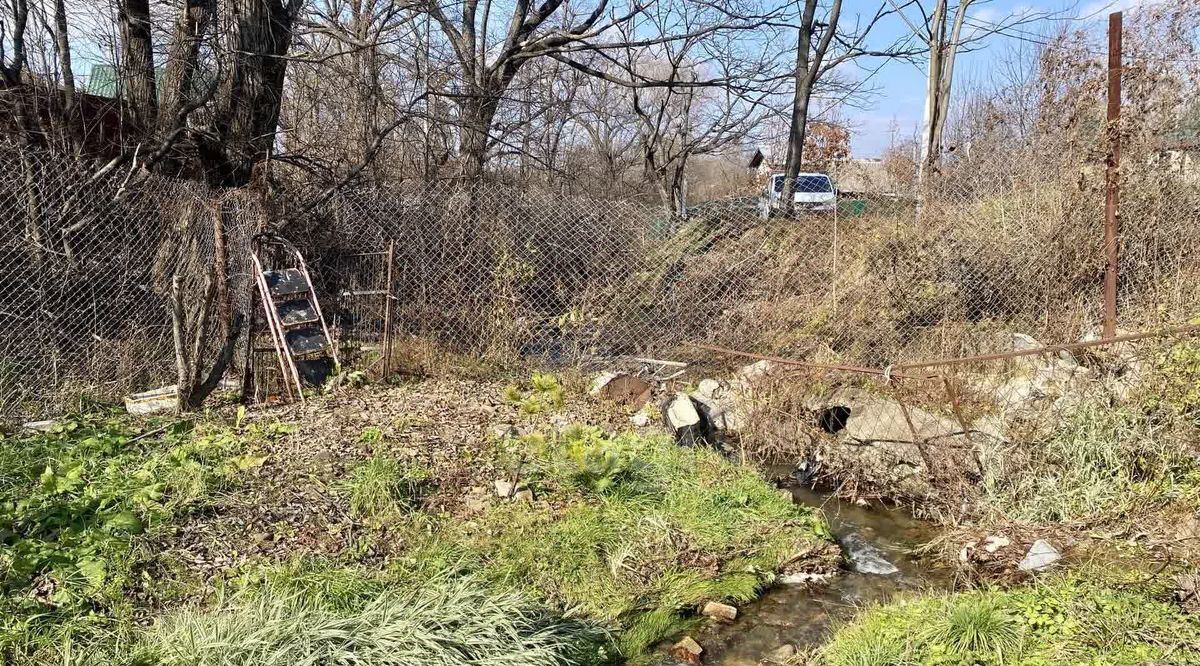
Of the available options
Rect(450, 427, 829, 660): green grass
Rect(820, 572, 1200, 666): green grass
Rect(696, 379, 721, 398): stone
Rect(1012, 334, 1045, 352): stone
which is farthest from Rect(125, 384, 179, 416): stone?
Rect(1012, 334, 1045, 352): stone

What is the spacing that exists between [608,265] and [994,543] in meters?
4.47

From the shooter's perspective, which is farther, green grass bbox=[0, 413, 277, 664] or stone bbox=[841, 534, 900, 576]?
stone bbox=[841, 534, 900, 576]

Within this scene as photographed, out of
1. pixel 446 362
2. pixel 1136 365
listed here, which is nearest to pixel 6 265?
pixel 446 362

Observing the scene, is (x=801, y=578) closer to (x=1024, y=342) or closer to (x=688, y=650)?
(x=688, y=650)

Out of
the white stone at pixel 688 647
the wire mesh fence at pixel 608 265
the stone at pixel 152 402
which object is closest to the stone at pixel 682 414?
the wire mesh fence at pixel 608 265

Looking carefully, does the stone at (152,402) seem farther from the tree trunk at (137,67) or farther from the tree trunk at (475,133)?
the tree trunk at (475,133)

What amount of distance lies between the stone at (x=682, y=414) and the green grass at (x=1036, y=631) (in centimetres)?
266

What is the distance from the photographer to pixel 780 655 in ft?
11.9

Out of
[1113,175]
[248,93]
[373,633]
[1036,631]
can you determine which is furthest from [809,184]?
[373,633]

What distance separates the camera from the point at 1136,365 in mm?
5121

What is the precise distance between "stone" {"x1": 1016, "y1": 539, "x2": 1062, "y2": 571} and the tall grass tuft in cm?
250

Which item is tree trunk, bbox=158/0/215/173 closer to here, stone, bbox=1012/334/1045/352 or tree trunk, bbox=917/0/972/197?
stone, bbox=1012/334/1045/352

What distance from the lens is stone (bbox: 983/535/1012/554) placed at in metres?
4.43

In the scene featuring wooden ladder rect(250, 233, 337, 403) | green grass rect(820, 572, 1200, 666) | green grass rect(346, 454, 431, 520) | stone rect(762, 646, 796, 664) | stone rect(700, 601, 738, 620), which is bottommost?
stone rect(762, 646, 796, 664)
